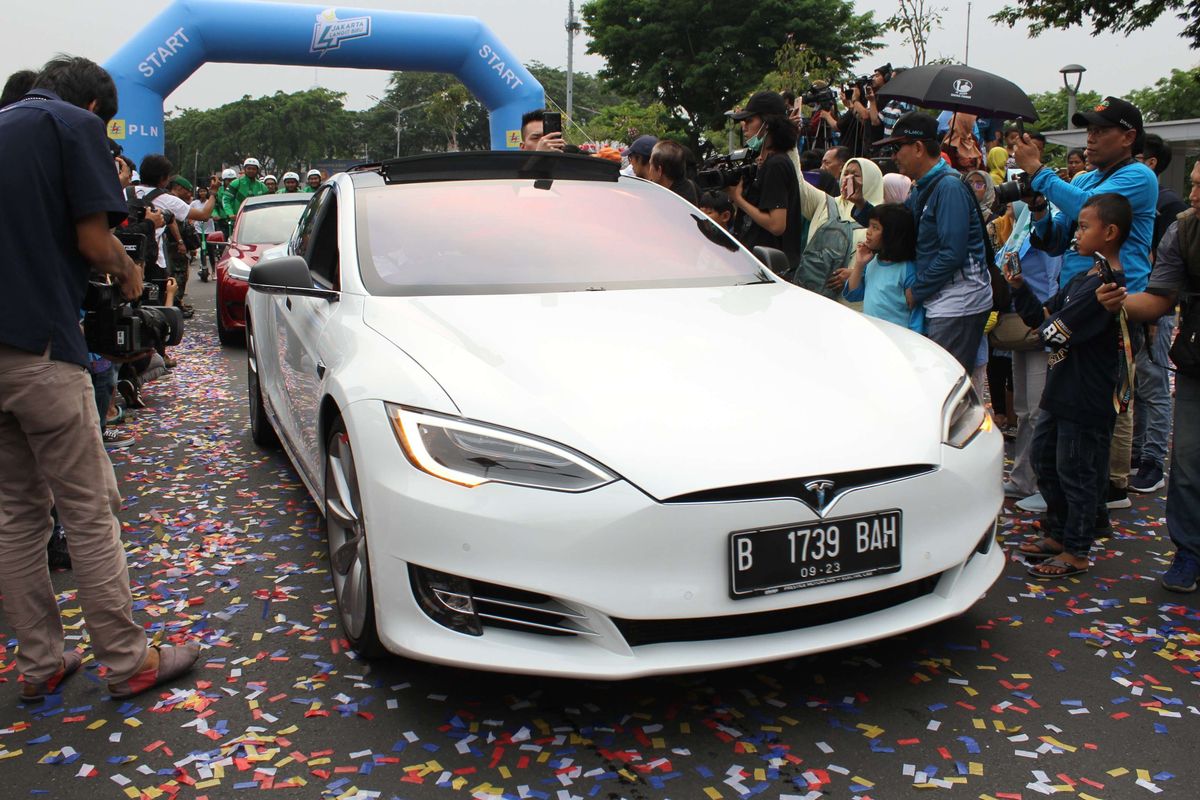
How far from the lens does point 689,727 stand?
8.96 feet

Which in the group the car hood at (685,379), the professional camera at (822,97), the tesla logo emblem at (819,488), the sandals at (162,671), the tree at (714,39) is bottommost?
the sandals at (162,671)

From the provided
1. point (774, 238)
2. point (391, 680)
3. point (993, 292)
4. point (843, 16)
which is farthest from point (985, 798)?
point (843, 16)

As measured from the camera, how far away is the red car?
9.95 meters

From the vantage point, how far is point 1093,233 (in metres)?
3.86

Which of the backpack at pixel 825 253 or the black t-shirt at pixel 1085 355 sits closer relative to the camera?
the black t-shirt at pixel 1085 355

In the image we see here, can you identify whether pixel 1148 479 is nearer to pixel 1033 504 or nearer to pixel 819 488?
pixel 1033 504

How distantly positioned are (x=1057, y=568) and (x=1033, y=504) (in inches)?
37.2

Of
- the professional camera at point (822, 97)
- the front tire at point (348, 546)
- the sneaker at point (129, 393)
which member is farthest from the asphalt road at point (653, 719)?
the professional camera at point (822, 97)

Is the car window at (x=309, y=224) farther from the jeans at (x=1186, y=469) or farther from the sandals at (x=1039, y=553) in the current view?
the jeans at (x=1186, y=469)

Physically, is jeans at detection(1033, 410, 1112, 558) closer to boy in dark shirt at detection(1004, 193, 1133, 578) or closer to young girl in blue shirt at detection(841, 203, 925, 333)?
boy in dark shirt at detection(1004, 193, 1133, 578)

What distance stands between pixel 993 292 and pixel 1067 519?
1200mm

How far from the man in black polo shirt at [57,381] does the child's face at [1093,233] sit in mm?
3311

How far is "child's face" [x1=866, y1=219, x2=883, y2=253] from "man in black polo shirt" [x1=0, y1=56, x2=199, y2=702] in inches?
127

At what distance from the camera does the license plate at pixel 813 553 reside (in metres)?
2.49
